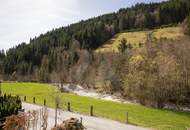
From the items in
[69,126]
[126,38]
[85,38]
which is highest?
[85,38]

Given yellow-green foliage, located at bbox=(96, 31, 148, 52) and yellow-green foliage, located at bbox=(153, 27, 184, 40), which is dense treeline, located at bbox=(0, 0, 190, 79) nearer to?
yellow-green foliage, located at bbox=(96, 31, 148, 52)

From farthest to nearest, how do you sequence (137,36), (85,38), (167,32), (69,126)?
(85,38) < (137,36) < (167,32) < (69,126)

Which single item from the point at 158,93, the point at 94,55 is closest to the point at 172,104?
the point at 158,93

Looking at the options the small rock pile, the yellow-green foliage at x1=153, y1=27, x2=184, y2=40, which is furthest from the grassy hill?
the small rock pile

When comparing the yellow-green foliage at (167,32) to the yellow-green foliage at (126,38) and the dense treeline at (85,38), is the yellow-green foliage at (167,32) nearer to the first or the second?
the yellow-green foliage at (126,38)

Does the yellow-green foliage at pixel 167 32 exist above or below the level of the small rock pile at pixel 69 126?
above

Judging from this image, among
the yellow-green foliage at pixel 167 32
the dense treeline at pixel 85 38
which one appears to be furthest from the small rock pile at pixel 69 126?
the dense treeline at pixel 85 38

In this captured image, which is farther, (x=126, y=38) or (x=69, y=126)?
(x=126, y=38)

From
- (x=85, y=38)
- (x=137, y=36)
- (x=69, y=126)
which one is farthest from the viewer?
(x=85, y=38)

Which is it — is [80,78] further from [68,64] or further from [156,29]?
[156,29]

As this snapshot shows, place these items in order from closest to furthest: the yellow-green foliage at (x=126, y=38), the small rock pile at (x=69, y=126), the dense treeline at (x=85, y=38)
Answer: the small rock pile at (x=69, y=126), the yellow-green foliage at (x=126, y=38), the dense treeline at (x=85, y=38)

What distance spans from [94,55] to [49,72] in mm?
21200

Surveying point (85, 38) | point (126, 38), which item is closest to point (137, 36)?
point (126, 38)

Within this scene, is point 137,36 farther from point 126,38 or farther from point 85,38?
point 85,38
